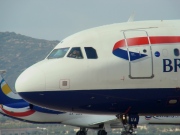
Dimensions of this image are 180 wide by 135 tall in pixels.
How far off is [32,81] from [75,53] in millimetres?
1859

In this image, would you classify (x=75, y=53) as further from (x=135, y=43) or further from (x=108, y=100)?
(x=135, y=43)

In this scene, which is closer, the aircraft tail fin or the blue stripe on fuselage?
the blue stripe on fuselage

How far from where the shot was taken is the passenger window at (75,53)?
28.5 m

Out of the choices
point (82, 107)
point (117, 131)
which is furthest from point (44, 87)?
point (117, 131)

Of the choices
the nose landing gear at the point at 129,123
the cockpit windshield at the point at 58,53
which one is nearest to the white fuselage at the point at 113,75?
the cockpit windshield at the point at 58,53

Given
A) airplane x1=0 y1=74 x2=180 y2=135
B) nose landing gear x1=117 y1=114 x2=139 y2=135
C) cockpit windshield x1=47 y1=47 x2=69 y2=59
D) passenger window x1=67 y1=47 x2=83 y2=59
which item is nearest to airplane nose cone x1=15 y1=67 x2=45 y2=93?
cockpit windshield x1=47 y1=47 x2=69 y2=59

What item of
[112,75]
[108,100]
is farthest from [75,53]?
[108,100]

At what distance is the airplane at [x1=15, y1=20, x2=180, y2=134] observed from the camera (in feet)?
91.9

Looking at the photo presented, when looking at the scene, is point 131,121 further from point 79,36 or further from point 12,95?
point 12,95

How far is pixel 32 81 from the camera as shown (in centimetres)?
2789

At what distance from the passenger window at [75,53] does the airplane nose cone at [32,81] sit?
132 cm

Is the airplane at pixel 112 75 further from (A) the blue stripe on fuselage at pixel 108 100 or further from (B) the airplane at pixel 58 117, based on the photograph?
(B) the airplane at pixel 58 117

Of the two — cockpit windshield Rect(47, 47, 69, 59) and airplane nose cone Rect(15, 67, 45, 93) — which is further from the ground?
cockpit windshield Rect(47, 47, 69, 59)

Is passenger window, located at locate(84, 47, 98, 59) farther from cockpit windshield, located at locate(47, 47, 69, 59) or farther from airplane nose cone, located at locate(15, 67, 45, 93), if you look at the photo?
airplane nose cone, located at locate(15, 67, 45, 93)
